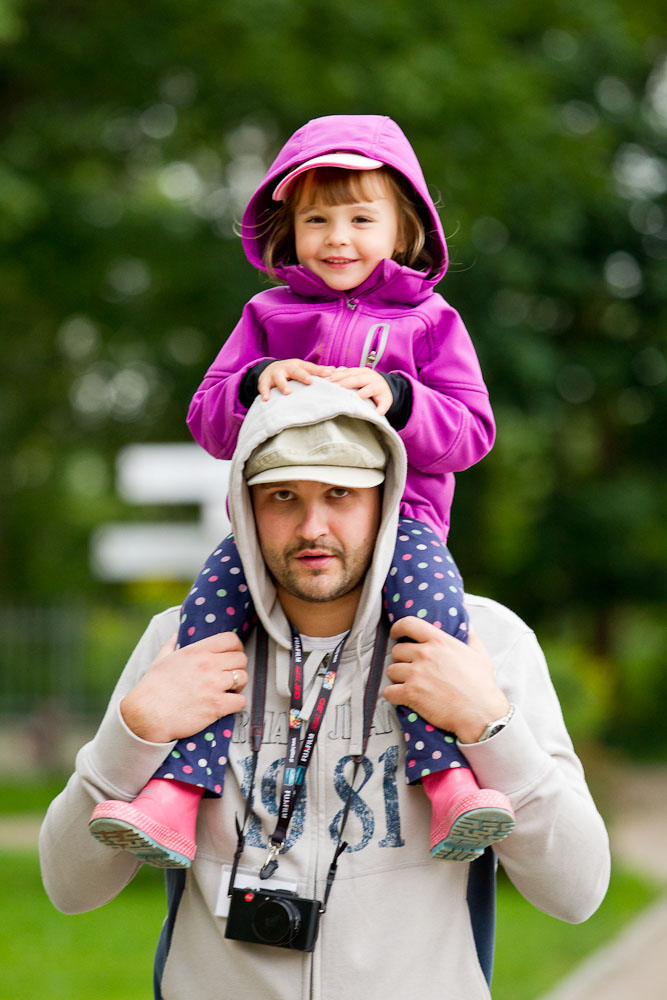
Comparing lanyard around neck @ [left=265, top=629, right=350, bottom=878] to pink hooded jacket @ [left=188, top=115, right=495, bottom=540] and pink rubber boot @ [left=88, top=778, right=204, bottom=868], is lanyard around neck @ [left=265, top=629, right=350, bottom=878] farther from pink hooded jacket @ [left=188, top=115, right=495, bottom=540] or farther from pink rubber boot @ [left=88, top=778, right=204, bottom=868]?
pink hooded jacket @ [left=188, top=115, right=495, bottom=540]

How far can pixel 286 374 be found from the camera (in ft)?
8.54

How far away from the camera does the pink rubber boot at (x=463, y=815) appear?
7.79 ft

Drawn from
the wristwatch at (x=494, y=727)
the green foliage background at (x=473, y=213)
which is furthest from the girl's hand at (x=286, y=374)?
the green foliage background at (x=473, y=213)

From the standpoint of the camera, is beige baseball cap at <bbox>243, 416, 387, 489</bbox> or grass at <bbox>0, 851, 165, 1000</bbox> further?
grass at <bbox>0, 851, 165, 1000</bbox>

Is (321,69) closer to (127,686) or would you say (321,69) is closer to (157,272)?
(157,272)

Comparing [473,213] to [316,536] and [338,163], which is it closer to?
[338,163]

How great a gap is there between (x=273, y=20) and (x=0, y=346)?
9738 mm

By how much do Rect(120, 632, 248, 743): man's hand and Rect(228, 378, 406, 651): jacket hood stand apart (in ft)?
0.49

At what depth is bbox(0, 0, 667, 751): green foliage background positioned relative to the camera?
11070 millimetres

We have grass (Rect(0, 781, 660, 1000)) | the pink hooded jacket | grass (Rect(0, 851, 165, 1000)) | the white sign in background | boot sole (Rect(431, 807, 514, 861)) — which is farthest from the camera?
the white sign in background

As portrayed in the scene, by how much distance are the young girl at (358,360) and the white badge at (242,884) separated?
12cm

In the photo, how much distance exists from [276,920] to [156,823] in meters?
0.30

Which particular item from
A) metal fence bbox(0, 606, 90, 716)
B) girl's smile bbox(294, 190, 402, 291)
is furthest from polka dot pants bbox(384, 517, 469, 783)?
metal fence bbox(0, 606, 90, 716)

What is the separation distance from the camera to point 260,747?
2.69 meters
